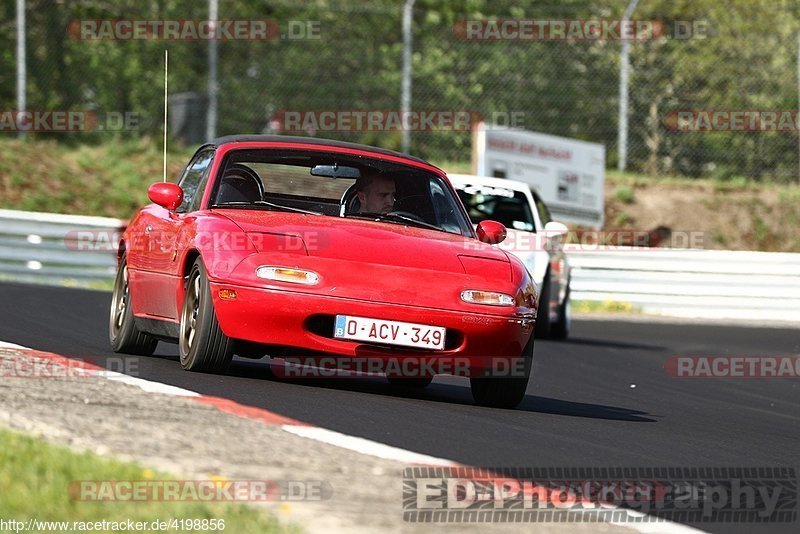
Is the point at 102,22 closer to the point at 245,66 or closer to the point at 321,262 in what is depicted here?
the point at 245,66

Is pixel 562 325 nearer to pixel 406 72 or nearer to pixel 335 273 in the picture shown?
pixel 406 72

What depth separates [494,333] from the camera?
8.47 m

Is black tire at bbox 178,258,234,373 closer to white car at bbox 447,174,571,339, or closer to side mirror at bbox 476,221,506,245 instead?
side mirror at bbox 476,221,506,245

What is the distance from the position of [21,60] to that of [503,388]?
16839 mm

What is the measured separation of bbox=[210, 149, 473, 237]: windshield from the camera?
368 inches

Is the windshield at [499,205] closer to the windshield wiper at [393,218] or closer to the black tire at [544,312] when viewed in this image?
the black tire at [544,312]

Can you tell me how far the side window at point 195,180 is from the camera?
9.52m

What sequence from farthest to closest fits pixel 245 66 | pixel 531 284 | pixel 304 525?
1. pixel 245 66
2. pixel 531 284
3. pixel 304 525

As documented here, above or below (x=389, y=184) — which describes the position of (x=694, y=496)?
below

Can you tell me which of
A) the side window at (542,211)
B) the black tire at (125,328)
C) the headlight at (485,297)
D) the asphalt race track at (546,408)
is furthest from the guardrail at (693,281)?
the headlight at (485,297)

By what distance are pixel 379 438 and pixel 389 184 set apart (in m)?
2.92

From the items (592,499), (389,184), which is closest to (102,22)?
(389,184)

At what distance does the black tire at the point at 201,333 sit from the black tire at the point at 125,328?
1.32 meters
